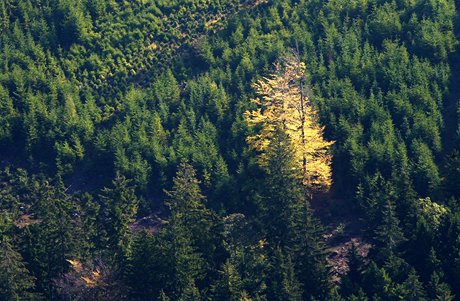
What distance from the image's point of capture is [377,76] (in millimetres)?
60312

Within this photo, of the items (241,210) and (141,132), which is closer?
(241,210)

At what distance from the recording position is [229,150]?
188ft

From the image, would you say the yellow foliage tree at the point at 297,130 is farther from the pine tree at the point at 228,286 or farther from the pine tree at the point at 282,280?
the pine tree at the point at 228,286

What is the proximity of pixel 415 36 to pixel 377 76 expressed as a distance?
601 cm

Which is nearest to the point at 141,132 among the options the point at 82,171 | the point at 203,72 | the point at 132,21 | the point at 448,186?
the point at 82,171

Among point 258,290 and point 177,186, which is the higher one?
point 177,186

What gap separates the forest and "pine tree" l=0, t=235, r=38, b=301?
117 mm

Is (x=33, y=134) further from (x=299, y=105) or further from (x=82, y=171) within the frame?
(x=299, y=105)

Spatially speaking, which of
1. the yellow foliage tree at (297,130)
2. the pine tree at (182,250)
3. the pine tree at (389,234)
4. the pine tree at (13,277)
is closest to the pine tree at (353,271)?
the pine tree at (389,234)

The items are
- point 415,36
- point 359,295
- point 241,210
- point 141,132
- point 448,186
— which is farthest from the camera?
point 415,36

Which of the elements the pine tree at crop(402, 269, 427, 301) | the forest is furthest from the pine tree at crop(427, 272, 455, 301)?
the pine tree at crop(402, 269, 427, 301)

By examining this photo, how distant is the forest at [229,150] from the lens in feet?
156

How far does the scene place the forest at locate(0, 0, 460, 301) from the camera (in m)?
47.4

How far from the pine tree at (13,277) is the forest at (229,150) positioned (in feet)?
0.38
